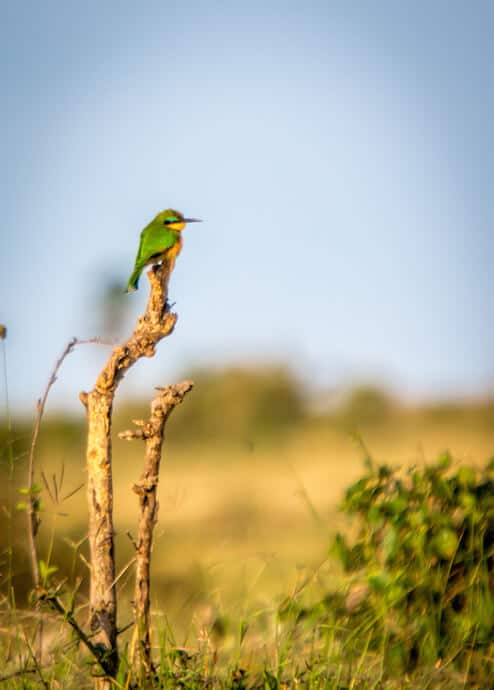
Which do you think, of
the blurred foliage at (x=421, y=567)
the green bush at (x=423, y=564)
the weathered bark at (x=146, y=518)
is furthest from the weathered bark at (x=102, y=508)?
the green bush at (x=423, y=564)

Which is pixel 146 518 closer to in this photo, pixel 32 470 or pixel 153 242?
pixel 32 470

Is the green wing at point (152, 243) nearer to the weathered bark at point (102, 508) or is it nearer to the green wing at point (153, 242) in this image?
the green wing at point (153, 242)

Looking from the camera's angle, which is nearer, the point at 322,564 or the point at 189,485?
the point at 189,485

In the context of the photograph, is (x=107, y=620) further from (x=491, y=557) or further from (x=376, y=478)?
(x=491, y=557)

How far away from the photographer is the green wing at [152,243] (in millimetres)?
3908

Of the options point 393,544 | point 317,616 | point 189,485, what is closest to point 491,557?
point 393,544

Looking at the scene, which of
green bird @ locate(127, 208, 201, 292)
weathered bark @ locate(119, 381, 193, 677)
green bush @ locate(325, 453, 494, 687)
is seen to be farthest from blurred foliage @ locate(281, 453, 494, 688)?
green bird @ locate(127, 208, 201, 292)

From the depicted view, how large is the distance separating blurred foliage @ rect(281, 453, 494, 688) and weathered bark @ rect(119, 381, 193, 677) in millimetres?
934

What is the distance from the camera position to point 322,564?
10.6 ft

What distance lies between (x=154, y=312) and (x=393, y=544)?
1397 mm

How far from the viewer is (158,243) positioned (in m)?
3.94

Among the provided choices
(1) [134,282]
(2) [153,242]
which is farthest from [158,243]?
(1) [134,282]

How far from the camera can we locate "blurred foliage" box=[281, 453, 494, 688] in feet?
11.8

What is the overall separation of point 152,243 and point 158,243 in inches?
1.3
